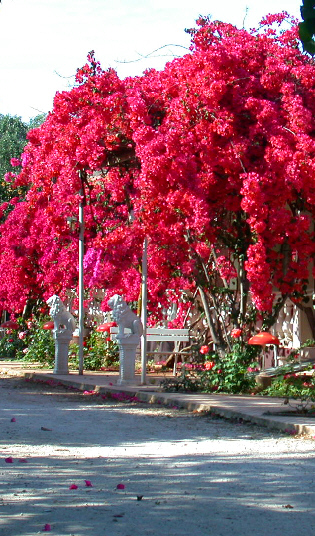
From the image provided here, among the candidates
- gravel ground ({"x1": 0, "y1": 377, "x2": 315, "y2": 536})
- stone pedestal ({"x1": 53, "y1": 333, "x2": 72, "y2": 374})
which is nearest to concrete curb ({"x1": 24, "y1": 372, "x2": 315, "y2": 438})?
gravel ground ({"x1": 0, "y1": 377, "x2": 315, "y2": 536})

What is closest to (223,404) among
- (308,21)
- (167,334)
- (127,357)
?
(127,357)

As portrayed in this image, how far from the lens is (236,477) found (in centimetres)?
748

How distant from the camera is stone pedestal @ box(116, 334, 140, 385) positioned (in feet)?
54.5

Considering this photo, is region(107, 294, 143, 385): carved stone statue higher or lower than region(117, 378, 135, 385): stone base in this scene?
higher

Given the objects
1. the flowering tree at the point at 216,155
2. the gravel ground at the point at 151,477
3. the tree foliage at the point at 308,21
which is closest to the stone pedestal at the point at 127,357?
the flowering tree at the point at 216,155

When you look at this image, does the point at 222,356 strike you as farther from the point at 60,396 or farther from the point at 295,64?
the point at 295,64

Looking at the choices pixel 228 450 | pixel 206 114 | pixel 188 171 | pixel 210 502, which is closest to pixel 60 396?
pixel 188 171

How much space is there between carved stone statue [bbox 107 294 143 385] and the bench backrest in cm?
226

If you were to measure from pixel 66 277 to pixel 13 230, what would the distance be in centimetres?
347

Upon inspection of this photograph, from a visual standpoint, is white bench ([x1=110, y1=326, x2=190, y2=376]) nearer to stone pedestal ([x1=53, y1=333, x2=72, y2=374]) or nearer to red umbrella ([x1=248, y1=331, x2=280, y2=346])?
stone pedestal ([x1=53, y1=333, x2=72, y2=374])

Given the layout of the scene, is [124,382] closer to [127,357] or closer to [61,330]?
[127,357]

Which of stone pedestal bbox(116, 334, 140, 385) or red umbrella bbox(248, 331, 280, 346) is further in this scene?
stone pedestal bbox(116, 334, 140, 385)

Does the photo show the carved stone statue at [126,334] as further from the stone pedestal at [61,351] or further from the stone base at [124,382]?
the stone pedestal at [61,351]

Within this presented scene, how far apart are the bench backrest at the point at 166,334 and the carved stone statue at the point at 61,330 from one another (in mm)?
989
